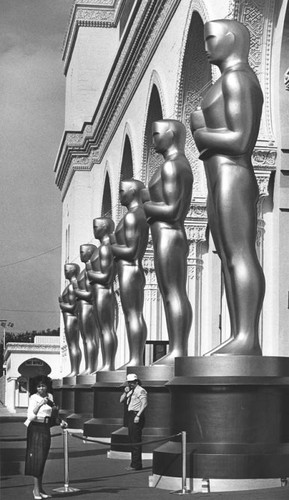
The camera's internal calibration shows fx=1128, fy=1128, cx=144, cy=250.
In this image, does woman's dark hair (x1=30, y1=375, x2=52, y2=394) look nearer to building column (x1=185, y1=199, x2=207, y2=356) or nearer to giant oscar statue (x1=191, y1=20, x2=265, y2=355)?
giant oscar statue (x1=191, y1=20, x2=265, y2=355)

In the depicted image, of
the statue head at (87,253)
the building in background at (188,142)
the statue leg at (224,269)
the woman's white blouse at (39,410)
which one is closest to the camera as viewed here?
the statue leg at (224,269)

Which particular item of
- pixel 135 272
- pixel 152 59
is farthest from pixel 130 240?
pixel 152 59

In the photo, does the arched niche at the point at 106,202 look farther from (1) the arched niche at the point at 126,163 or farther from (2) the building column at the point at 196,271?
(2) the building column at the point at 196,271

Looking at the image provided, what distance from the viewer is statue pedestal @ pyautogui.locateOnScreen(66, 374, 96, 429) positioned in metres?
26.8

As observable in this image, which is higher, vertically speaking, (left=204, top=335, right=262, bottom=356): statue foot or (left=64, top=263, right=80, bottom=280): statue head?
(left=64, top=263, right=80, bottom=280): statue head

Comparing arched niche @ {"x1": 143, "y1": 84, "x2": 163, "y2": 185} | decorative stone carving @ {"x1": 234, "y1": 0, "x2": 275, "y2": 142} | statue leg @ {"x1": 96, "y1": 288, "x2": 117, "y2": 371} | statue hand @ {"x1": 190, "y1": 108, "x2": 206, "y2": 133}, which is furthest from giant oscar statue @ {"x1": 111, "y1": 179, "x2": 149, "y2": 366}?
arched niche @ {"x1": 143, "y1": 84, "x2": 163, "y2": 185}

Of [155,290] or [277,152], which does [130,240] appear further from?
[155,290]

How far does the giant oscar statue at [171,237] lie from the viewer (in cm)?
1639

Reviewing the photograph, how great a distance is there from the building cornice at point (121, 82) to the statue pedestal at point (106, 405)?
11433 mm

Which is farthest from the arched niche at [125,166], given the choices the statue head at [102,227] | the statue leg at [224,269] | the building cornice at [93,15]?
the statue leg at [224,269]

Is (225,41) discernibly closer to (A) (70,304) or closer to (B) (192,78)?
(B) (192,78)

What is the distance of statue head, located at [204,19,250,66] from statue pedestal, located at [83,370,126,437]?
890 centimetres

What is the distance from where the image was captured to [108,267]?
24406mm

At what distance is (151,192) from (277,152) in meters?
5.38
